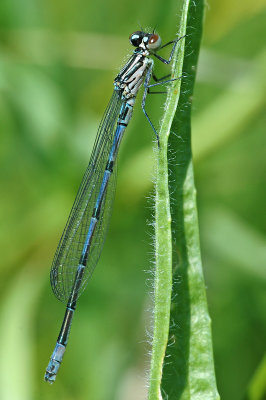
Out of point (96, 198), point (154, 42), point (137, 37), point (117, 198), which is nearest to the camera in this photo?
point (154, 42)

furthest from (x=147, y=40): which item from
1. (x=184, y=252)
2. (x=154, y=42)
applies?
(x=184, y=252)

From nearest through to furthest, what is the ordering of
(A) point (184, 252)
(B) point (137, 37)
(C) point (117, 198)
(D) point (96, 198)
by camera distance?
(A) point (184, 252), (B) point (137, 37), (D) point (96, 198), (C) point (117, 198)

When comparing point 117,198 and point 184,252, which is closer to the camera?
point 184,252

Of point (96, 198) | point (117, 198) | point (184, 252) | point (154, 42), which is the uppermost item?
point (154, 42)

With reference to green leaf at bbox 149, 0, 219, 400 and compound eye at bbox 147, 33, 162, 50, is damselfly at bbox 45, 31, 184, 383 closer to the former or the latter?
compound eye at bbox 147, 33, 162, 50

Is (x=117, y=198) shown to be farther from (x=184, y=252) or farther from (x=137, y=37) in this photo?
(x=184, y=252)

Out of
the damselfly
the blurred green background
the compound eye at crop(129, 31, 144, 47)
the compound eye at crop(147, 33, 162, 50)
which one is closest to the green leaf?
the compound eye at crop(147, 33, 162, 50)

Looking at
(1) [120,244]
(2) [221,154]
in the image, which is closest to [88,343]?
(1) [120,244]
